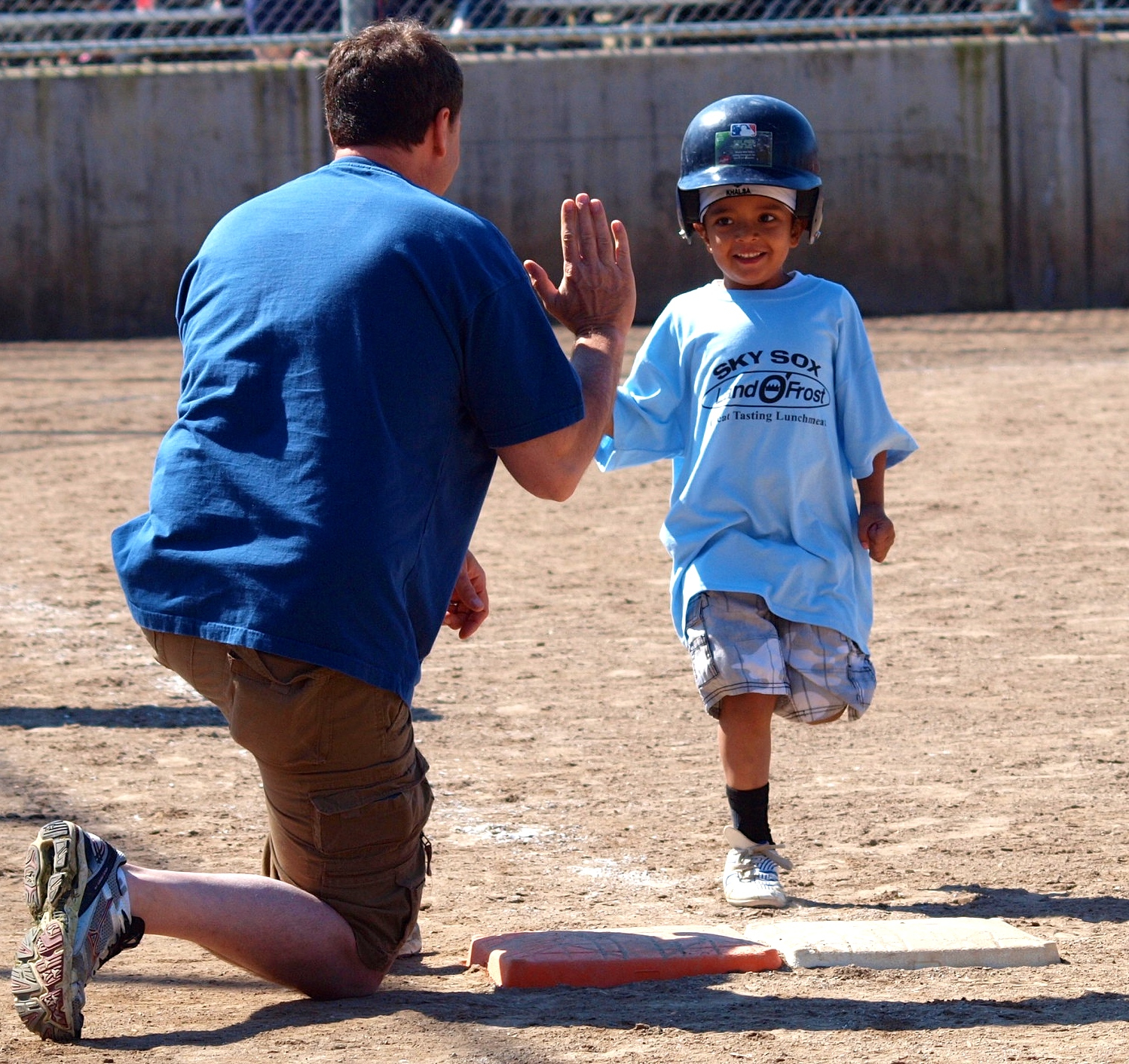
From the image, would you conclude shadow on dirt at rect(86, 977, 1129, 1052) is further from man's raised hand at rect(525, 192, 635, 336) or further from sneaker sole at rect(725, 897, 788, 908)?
man's raised hand at rect(525, 192, 635, 336)

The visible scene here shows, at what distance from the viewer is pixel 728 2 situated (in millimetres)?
12328

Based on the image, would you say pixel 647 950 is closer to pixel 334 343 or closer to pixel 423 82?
pixel 334 343

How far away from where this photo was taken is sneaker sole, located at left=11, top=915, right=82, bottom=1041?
273 centimetres

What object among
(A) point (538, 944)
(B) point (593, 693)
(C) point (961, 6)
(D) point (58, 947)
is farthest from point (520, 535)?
(C) point (961, 6)

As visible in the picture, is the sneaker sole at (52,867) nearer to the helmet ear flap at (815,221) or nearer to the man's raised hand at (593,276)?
the man's raised hand at (593,276)

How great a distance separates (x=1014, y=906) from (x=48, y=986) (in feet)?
6.21

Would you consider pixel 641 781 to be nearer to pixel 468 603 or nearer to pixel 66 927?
pixel 468 603

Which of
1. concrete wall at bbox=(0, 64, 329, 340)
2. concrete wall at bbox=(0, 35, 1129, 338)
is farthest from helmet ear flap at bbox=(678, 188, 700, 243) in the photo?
concrete wall at bbox=(0, 64, 329, 340)

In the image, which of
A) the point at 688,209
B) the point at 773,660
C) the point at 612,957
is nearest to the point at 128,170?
the point at 688,209

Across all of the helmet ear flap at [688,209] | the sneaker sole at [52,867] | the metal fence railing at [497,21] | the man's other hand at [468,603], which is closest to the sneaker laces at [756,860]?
the man's other hand at [468,603]

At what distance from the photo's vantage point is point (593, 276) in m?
3.10

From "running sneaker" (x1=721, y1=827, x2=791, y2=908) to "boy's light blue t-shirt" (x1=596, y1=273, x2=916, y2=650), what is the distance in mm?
481

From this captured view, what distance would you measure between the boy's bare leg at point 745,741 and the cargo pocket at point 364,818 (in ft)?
2.90

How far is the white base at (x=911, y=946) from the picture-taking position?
3.12 m
